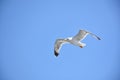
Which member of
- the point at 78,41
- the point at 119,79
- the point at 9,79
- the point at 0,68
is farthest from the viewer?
the point at 0,68

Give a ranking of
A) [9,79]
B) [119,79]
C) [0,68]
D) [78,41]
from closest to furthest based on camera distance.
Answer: [78,41], [119,79], [9,79], [0,68]

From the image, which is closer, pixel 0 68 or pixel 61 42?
pixel 61 42

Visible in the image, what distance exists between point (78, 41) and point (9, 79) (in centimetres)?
441

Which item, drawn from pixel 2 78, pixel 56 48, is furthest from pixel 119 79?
pixel 2 78

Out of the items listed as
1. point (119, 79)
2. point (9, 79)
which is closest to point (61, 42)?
point (119, 79)

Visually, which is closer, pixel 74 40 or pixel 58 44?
pixel 74 40

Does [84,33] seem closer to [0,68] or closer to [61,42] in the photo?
[61,42]

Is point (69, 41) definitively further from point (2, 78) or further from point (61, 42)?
point (2, 78)

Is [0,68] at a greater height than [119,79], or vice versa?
[0,68]

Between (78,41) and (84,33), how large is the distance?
6.1 inches

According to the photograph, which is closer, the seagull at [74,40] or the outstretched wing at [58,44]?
the seagull at [74,40]

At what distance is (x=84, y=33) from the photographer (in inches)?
177

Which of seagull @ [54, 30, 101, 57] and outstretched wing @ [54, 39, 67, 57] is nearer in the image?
seagull @ [54, 30, 101, 57]

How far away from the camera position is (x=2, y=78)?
28.7ft
